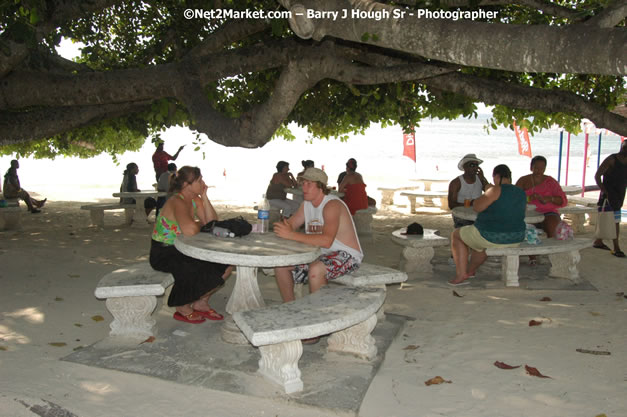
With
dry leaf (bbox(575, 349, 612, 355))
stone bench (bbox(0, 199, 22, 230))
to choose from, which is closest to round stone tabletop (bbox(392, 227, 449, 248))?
dry leaf (bbox(575, 349, 612, 355))

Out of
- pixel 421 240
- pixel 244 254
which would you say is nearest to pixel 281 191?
pixel 421 240

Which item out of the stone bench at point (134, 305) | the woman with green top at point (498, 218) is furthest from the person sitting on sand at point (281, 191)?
the stone bench at point (134, 305)

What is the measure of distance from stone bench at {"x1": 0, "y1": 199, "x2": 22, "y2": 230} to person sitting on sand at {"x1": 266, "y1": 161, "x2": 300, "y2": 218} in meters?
4.83

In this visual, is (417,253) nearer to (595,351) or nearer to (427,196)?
(595,351)

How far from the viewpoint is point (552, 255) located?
741 centimetres

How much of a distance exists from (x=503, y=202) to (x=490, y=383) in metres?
2.94

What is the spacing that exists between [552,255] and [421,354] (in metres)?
3.36

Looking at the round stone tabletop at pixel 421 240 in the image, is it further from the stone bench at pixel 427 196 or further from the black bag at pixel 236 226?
the stone bench at pixel 427 196

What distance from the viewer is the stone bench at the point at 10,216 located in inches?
431

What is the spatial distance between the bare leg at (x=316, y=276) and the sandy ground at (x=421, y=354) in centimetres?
86

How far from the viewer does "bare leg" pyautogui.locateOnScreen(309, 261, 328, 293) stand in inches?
199

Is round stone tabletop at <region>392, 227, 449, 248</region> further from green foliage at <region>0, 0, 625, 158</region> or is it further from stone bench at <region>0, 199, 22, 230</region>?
stone bench at <region>0, 199, 22, 230</region>

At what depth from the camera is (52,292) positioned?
651cm

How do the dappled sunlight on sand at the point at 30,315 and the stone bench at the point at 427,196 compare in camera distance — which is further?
the stone bench at the point at 427,196
